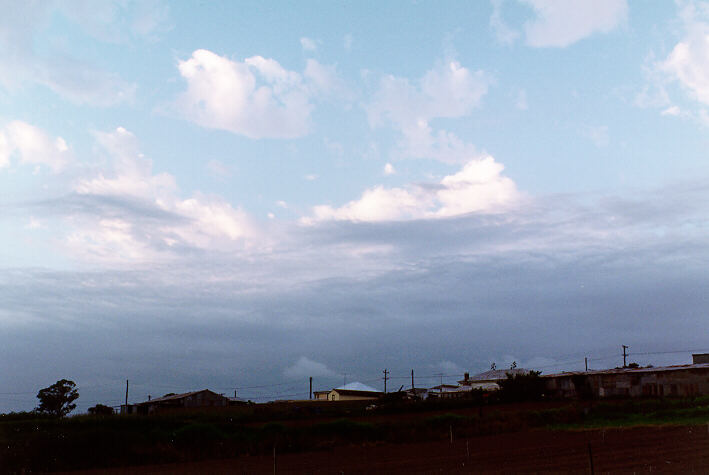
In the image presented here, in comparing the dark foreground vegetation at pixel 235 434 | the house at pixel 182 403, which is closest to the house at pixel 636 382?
the dark foreground vegetation at pixel 235 434

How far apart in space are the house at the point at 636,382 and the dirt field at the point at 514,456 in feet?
77.6

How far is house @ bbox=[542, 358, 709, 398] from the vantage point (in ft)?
174

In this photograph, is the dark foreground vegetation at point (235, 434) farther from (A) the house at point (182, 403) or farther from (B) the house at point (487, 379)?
(B) the house at point (487, 379)

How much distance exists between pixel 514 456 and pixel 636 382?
119ft

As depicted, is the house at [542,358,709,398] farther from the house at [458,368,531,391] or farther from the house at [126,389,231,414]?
the house at [126,389,231,414]

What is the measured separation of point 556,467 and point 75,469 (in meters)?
19.9

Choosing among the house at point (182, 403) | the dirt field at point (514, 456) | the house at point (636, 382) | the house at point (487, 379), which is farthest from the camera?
the house at point (487, 379)

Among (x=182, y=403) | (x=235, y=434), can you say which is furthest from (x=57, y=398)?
(x=235, y=434)

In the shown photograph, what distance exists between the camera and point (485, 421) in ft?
137

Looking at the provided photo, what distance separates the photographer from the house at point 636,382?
53031mm

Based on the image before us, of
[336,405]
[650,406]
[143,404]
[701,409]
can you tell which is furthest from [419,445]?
[143,404]

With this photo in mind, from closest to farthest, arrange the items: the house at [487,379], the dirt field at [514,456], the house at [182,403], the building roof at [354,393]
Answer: the dirt field at [514,456] → the house at [182,403] → the house at [487,379] → the building roof at [354,393]

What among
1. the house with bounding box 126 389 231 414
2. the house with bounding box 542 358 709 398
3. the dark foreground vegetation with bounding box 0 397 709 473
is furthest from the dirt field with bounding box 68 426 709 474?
the house with bounding box 126 389 231 414

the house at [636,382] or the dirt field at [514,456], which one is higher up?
the house at [636,382]
